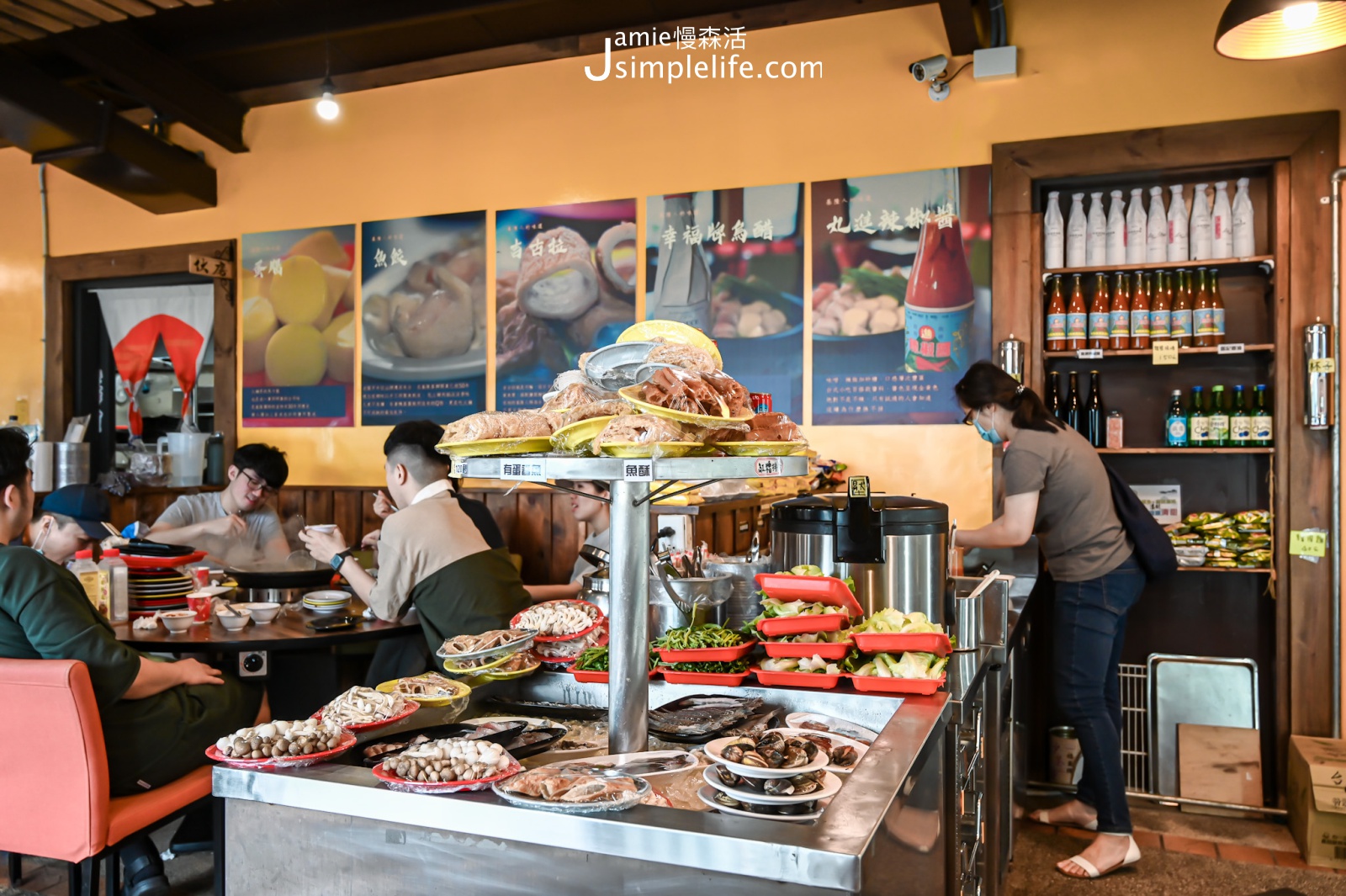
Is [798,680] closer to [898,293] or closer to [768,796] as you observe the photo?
[768,796]

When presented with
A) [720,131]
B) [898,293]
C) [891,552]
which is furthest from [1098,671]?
[720,131]

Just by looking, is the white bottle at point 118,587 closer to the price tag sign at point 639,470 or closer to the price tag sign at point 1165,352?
the price tag sign at point 639,470

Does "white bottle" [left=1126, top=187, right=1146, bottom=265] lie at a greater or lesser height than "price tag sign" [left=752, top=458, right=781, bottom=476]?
greater

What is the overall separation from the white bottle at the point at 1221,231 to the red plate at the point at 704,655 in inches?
120

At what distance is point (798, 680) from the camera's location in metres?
1.86

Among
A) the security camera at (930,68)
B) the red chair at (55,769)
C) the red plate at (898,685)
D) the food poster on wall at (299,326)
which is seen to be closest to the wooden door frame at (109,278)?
the food poster on wall at (299,326)

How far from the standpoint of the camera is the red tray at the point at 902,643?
182 cm

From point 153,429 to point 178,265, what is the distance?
3.46 feet

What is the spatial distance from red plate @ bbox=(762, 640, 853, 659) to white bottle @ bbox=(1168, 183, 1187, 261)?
9.41 feet

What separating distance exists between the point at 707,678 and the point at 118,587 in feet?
7.45

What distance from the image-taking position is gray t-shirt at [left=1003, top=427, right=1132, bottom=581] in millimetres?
3201

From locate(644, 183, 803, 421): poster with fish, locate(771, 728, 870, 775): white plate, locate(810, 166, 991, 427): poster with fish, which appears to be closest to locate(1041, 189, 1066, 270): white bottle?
locate(810, 166, 991, 427): poster with fish

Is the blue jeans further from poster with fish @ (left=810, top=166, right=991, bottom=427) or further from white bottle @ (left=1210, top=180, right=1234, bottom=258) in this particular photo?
white bottle @ (left=1210, top=180, right=1234, bottom=258)

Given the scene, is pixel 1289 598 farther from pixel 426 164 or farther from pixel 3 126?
pixel 3 126
